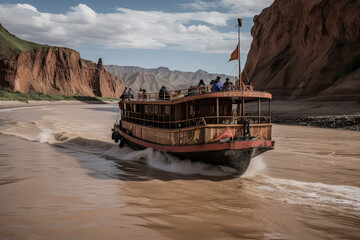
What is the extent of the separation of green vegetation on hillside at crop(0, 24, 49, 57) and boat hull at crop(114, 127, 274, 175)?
417ft

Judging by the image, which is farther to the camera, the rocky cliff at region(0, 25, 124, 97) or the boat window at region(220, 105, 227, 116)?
the rocky cliff at region(0, 25, 124, 97)

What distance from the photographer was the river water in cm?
643

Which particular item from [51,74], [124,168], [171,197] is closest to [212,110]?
[124,168]

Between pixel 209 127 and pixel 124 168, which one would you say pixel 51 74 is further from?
pixel 209 127

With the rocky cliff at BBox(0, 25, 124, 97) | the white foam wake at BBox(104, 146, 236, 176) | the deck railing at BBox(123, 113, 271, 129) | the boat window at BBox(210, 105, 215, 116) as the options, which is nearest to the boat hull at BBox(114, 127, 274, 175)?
the white foam wake at BBox(104, 146, 236, 176)

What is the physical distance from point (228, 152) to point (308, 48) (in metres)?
49.6

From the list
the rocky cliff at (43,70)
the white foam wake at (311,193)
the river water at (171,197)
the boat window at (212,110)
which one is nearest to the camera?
the river water at (171,197)

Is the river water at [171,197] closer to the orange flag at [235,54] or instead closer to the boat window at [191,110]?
the boat window at [191,110]

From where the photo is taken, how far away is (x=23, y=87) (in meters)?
114

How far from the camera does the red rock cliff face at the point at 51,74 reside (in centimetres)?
10875

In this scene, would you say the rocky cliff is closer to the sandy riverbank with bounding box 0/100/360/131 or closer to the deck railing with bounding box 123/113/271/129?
the sandy riverbank with bounding box 0/100/360/131

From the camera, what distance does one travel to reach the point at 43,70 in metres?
131

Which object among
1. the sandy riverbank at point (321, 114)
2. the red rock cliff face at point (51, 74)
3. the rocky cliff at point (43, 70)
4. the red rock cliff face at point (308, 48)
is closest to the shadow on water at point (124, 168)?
the sandy riverbank at point (321, 114)

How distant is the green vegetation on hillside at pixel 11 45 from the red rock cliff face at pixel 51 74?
141 inches
